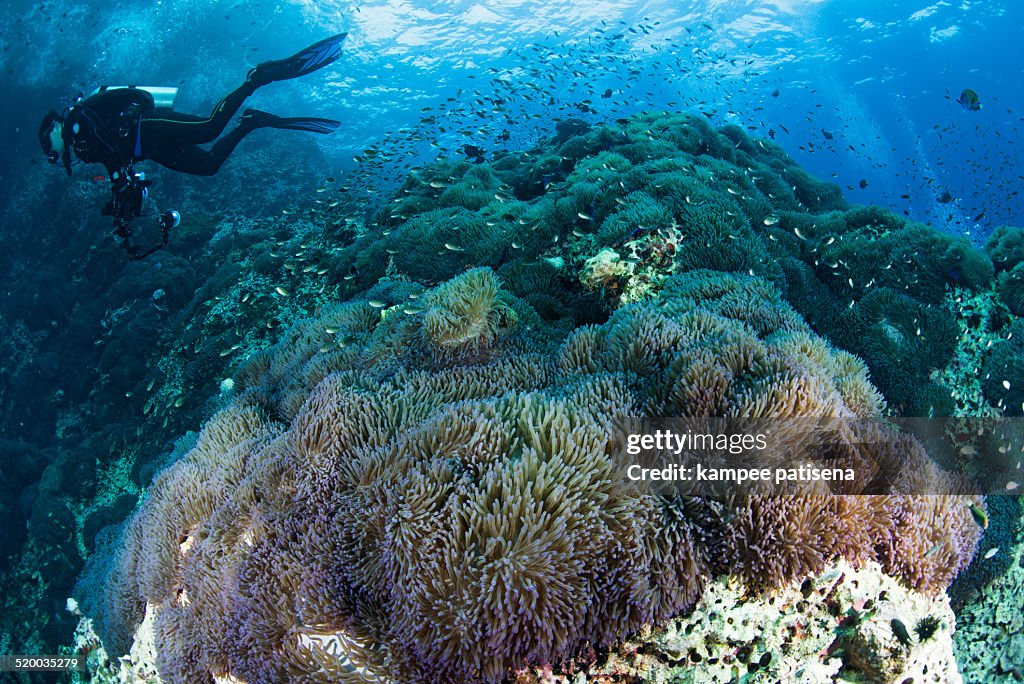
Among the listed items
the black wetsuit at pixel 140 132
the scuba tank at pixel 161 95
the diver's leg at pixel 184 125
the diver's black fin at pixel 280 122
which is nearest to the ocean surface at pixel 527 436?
the diver's black fin at pixel 280 122

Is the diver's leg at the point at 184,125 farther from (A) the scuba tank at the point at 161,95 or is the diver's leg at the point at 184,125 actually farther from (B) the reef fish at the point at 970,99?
(B) the reef fish at the point at 970,99

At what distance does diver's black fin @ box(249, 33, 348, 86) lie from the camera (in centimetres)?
956

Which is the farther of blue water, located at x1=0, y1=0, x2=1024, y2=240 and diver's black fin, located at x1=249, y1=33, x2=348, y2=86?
blue water, located at x1=0, y1=0, x2=1024, y2=240

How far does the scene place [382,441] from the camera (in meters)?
2.58

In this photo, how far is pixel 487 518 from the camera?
6.26 feet

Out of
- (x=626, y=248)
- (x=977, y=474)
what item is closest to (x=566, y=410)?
(x=626, y=248)

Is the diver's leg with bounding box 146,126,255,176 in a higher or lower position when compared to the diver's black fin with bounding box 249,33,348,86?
lower

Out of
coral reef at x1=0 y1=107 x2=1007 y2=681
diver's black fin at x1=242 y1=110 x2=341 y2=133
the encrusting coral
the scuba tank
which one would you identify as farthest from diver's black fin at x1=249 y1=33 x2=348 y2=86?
the encrusting coral

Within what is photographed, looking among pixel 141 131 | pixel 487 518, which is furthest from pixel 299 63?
pixel 487 518

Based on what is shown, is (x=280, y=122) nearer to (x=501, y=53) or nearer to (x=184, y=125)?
(x=184, y=125)

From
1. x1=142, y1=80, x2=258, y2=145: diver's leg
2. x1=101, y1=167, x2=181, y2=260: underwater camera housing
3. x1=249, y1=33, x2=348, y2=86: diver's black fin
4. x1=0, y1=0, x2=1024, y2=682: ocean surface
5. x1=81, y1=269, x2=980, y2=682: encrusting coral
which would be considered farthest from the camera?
x1=249, y1=33, x2=348, y2=86: diver's black fin

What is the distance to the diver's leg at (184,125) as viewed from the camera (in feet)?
27.6

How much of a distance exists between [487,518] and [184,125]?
33.3ft

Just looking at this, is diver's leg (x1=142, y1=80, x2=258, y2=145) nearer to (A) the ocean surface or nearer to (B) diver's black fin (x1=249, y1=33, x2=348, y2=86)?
(B) diver's black fin (x1=249, y1=33, x2=348, y2=86)
